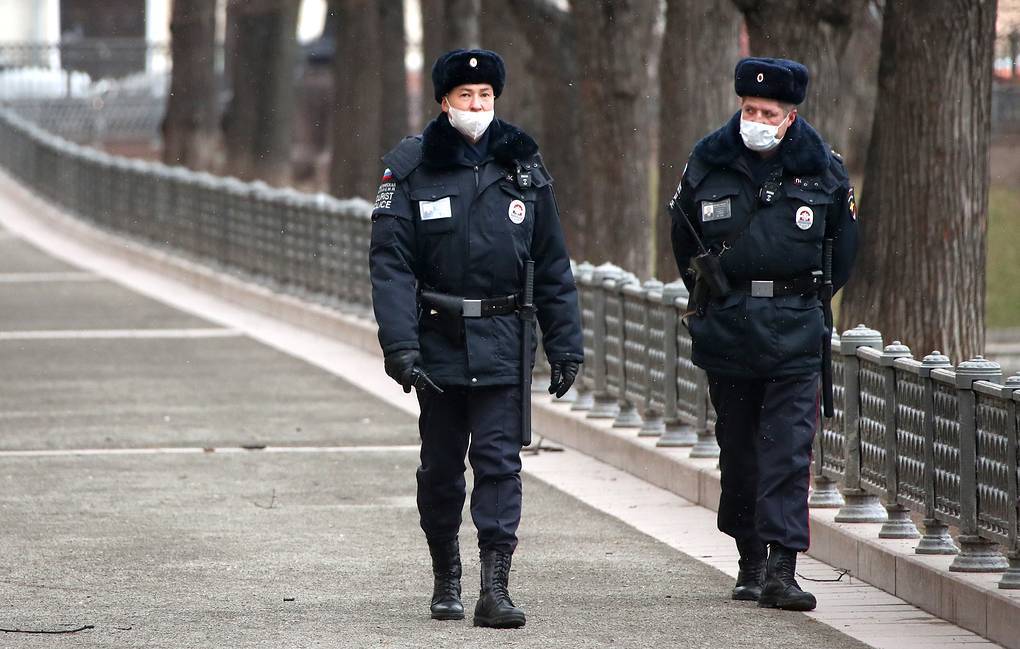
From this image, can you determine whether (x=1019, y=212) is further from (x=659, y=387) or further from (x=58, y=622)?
(x=58, y=622)

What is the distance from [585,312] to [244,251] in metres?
11.1

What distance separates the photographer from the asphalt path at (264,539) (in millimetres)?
8047

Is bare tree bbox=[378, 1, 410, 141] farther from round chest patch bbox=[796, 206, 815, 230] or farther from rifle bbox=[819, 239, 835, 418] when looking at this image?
round chest patch bbox=[796, 206, 815, 230]

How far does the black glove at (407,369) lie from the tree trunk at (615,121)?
11.5 m

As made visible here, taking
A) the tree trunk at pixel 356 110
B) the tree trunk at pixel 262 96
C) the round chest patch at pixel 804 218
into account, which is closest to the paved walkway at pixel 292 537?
the round chest patch at pixel 804 218

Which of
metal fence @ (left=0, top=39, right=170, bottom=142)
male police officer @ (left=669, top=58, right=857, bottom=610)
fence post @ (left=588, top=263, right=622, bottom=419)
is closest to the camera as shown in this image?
male police officer @ (left=669, top=58, right=857, bottom=610)

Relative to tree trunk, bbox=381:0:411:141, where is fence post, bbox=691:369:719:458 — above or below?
below

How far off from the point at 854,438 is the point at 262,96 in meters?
28.7

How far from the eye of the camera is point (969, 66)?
12797 millimetres

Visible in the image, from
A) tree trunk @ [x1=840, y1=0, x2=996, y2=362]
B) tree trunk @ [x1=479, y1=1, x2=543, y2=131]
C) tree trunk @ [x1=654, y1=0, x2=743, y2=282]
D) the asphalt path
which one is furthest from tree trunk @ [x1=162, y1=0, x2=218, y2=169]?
tree trunk @ [x1=840, y1=0, x2=996, y2=362]

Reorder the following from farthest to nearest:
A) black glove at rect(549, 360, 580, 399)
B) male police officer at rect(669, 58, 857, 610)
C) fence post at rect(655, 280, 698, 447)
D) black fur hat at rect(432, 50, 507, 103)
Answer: fence post at rect(655, 280, 698, 447) → male police officer at rect(669, 58, 857, 610) → black glove at rect(549, 360, 580, 399) → black fur hat at rect(432, 50, 507, 103)

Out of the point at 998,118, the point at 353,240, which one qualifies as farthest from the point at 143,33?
the point at 353,240

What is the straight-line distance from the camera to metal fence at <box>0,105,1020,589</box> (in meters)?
8.16

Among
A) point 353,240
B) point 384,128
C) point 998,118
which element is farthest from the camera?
point 998,118
